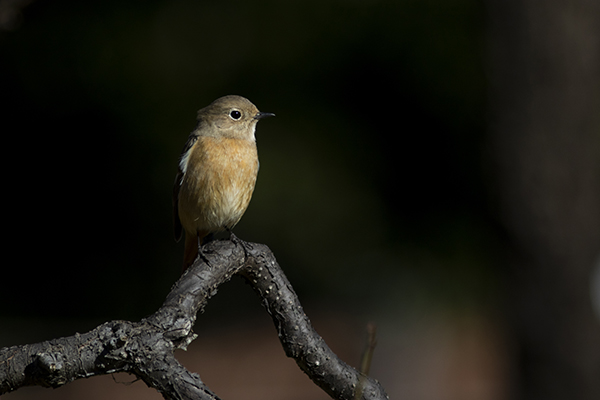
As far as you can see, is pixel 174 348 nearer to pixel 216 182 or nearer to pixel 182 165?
pixel 216 182

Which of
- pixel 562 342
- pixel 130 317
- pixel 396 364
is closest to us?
pixel 562 342

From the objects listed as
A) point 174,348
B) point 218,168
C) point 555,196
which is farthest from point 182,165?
point 555,196

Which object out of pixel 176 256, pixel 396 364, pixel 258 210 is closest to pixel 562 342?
pixel 396 364

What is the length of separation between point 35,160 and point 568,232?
675 cm

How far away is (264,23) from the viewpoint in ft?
29.8

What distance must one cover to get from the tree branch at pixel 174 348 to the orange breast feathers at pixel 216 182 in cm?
114

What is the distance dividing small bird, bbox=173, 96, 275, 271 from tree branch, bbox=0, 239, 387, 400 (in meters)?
1.15

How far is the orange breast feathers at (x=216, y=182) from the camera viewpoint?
3.50 m

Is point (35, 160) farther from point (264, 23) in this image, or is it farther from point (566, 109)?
point (566, 109)

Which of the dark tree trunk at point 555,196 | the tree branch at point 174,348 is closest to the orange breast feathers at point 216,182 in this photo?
the tree branch at point 174,348

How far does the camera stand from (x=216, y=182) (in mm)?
3488

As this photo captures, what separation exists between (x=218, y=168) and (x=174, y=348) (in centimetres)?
170

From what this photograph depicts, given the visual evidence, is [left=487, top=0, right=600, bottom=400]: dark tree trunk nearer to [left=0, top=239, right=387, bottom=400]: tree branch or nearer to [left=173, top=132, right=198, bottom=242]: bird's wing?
[left=173, top=132, right=198, bottom=242]: bird's wing

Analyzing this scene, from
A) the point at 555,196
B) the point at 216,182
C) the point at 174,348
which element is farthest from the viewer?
the point at 555,196
